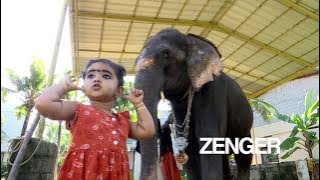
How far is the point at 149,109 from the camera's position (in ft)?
9.77

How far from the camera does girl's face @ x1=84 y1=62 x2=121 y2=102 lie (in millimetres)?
2178

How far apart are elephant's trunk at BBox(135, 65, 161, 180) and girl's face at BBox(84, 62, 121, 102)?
67 centimetres

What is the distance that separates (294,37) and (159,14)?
8.76 ft

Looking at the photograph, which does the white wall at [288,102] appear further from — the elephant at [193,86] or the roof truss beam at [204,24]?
the elephant at [193,86]

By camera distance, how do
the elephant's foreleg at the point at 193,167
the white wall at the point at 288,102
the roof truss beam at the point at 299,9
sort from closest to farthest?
the elephant's foreleg at the point at 193,167 < the roof truss beam at the point at 299,9 < the white wall at the point at 288,102

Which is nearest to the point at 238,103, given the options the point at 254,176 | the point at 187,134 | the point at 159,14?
the point at 187,134

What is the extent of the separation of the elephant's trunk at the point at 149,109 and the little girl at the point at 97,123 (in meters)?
0.50

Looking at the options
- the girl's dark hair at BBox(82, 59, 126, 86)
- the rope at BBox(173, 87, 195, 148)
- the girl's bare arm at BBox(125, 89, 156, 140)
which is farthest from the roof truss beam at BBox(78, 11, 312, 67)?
the girl's bare arm at BBox(125, 89, 156, 140)

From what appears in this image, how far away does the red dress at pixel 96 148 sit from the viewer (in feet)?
6.64

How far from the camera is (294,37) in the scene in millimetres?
7949

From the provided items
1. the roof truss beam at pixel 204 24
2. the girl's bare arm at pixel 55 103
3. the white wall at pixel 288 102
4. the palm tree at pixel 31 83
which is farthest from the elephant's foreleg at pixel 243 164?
the palm tree at pixel 31 83

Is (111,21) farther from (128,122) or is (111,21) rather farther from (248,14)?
(128,122)

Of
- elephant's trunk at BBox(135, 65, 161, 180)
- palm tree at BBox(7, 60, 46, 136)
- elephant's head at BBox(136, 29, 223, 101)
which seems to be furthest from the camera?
palm tree at BBox(7, 60, 46, 136)

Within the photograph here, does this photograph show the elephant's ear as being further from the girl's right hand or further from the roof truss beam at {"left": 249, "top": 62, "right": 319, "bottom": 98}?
the roof truss beam at {"left": 249, "top": 62, "right": 319, "bottom": 98}
